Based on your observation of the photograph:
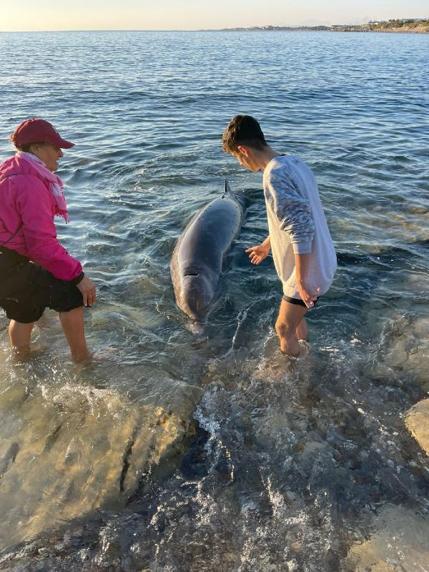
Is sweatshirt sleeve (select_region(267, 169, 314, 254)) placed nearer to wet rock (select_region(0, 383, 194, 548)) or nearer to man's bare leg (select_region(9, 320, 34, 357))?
wet rock (select_region(0, 383, 194, 548))

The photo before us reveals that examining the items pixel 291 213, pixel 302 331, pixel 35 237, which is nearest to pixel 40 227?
pixel 35 237

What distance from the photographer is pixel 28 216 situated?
416cm

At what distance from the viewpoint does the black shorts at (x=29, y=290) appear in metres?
4.50

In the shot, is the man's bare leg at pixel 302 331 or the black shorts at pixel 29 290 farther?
the man's bare leg at pixel 302 331

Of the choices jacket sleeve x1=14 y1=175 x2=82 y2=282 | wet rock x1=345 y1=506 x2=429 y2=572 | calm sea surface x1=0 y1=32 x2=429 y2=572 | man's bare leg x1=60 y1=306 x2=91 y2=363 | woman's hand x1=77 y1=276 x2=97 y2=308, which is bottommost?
calm sea surface x1=0 y1=32 x2=429 y2=572

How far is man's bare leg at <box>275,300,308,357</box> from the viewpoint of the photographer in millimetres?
4793

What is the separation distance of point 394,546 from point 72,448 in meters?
2.85

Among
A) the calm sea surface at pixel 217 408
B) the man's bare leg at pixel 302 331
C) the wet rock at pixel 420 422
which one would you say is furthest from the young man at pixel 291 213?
the wet rock at pixel 420 422

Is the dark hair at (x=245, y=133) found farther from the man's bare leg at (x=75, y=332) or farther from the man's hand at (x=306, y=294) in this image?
the man's bare leg at (x=75, y=332)

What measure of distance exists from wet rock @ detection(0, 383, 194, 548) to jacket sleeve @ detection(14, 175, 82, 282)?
4.59 feet

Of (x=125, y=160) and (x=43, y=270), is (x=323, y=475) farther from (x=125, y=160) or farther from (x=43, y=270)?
(x=125, y=160)

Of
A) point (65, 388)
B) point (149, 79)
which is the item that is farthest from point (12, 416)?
point (149, 79)

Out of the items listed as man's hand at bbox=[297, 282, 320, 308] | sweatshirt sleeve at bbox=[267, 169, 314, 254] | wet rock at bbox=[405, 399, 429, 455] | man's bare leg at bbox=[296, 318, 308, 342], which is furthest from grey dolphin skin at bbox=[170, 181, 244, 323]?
wet rock at bbox=[405, 399, 429, 455]

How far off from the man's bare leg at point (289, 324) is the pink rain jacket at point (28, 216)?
219cm
